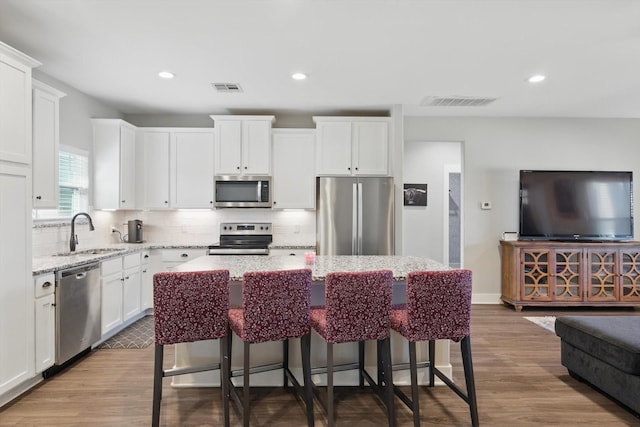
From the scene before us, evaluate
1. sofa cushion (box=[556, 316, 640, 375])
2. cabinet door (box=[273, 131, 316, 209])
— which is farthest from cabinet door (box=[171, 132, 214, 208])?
sofa cushion (box=[556, 316, 640, 375])

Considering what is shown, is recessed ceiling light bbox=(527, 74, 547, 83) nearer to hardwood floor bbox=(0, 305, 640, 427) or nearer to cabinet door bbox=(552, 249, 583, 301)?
cabinet door bbox=(552, 249, 583, 301)

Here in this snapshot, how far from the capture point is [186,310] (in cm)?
217

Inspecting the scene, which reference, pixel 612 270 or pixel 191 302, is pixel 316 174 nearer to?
pixel 191 302

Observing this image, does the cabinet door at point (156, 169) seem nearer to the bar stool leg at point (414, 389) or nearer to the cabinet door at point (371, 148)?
the cabinet door at point (371, 148)

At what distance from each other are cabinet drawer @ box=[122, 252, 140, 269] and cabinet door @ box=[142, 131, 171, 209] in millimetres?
916

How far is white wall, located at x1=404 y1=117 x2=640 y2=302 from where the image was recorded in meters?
5.46

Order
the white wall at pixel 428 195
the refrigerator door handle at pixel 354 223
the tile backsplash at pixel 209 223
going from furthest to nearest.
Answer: the white wall at pixel 428 195 → the tile backsplash at pixel 209 223 → the refrigerator door handle at pixel 354 223

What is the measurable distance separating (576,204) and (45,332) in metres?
6.20

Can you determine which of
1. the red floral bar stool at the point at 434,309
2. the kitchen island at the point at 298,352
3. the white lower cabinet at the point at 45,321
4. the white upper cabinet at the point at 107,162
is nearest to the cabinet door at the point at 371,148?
the kitchen island at the point at 298,352

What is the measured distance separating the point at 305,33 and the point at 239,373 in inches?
101

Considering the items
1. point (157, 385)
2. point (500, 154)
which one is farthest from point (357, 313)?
point (500, 154)

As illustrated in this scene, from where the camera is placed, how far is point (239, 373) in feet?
8.63

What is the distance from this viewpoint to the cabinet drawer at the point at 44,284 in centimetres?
276

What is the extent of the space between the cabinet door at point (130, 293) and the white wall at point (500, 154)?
4.07m
